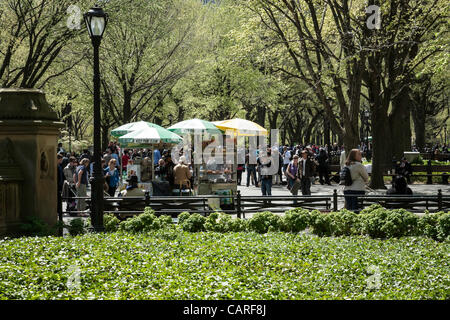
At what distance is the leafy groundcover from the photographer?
645 cm

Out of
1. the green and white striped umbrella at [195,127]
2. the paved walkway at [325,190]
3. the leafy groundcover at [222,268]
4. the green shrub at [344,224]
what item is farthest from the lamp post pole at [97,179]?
the paved walkway at [325,190]

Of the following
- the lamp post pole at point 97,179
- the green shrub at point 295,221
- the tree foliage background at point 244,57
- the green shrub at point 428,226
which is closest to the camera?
the green shrub at point 428,226

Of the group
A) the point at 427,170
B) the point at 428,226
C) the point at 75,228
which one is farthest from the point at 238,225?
the point at 427,170

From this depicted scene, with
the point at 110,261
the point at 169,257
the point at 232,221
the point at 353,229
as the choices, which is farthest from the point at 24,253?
the point at 353,229

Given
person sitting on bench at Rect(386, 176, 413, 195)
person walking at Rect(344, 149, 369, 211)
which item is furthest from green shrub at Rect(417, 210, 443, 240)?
person sitting on bench at Rect(386, 176, 413, 195)

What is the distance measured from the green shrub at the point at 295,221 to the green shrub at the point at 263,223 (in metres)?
0.14

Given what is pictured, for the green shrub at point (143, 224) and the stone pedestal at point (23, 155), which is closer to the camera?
the stone pedestal at point (23, 155)

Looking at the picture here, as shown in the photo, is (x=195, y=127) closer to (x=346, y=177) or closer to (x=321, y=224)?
(x=346, y=177)

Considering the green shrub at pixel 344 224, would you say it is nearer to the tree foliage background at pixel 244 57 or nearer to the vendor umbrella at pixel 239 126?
the tree foliage background at pixel 244 57

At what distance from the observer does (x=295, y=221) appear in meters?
12.4

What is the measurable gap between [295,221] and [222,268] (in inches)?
187

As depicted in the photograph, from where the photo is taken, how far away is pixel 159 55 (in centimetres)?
3825

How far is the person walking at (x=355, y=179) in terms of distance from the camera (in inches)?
546
